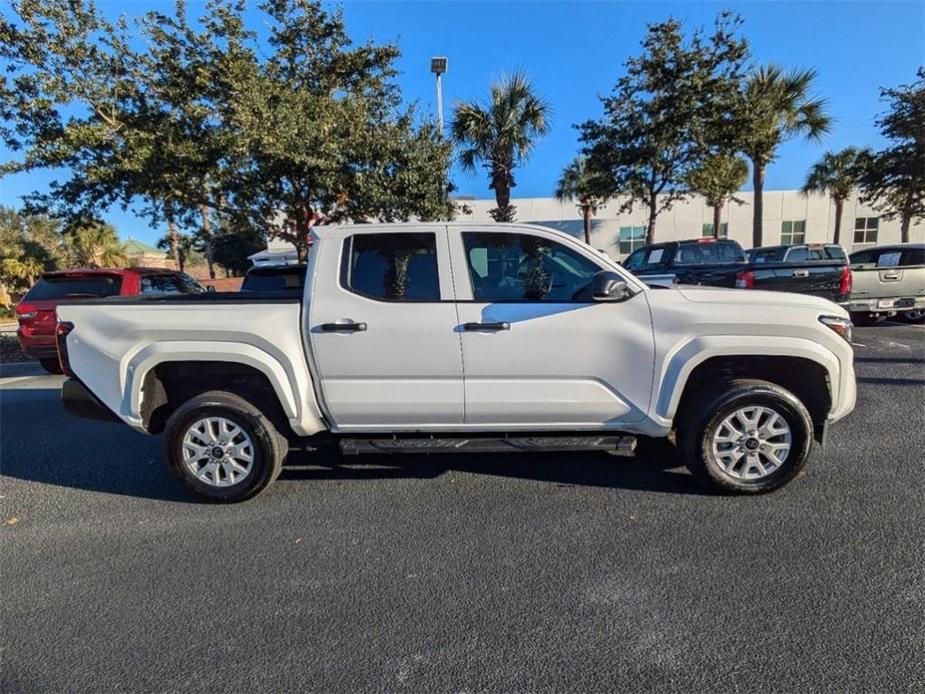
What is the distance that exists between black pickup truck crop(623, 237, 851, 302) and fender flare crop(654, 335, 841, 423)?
385cm

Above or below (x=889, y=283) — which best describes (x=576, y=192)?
above

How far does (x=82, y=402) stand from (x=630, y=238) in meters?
29.5

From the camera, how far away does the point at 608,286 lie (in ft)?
10.7

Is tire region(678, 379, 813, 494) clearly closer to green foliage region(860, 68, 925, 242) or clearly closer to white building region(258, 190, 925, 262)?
green foliage region(860, 68, 925, 242)

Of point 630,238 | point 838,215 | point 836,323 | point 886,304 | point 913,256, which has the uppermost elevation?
point 838,215

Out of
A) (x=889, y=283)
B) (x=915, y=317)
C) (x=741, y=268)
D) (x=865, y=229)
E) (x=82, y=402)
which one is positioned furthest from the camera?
(x=865, y=229)

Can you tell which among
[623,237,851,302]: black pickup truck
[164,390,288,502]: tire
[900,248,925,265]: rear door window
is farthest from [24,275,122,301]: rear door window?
[900,248,925,265]: rear door window

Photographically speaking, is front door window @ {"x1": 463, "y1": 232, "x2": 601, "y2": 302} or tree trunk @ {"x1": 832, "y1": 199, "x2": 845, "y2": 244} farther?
tree trunk @ {"x1": 832, "y1": 199, "x2": 845, "y2": 244}

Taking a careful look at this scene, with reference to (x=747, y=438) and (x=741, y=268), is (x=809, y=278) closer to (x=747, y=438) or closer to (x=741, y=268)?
(x=741, y=268)

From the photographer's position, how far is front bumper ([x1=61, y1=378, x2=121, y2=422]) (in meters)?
3.71

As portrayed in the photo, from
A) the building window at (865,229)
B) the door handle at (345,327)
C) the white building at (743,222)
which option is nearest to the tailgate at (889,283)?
the door handle at (345,327)

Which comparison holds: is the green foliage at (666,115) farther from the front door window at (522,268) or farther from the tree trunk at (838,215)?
the tree trunk at (838,215)

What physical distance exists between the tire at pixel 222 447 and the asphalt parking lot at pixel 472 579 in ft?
0.59

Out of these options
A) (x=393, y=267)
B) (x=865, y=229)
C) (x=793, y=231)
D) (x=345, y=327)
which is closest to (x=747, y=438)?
(x=393, y=267)
